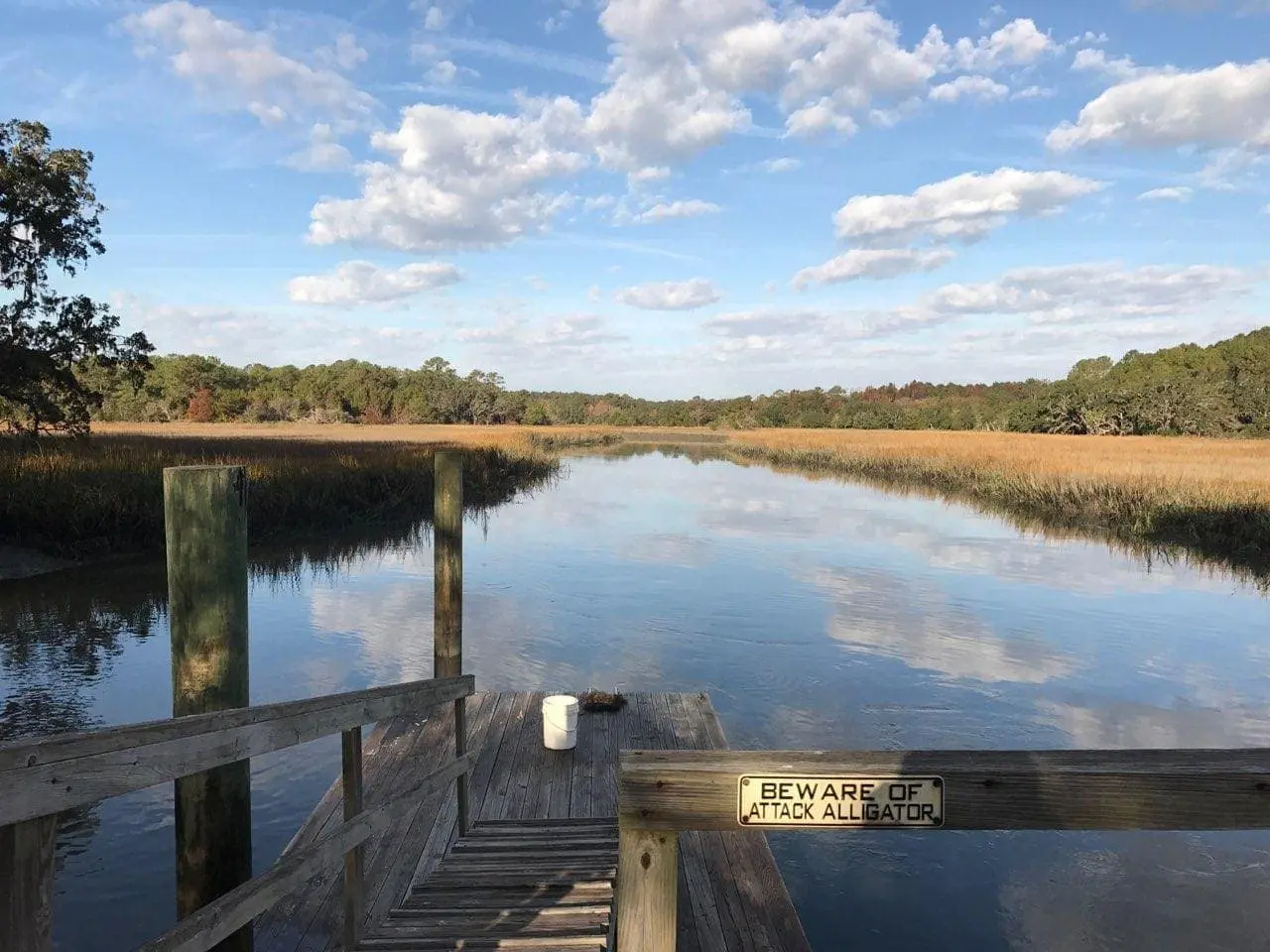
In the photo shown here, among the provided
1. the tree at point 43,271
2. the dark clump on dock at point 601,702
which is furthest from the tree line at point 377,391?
the dark clump on dock at point 601,702

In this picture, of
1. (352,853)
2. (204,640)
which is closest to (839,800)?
(204,640)

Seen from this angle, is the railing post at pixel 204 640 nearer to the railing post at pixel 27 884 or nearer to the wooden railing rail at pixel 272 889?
the wooden railing rail at pixel 272 889

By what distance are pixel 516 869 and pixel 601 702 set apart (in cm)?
319

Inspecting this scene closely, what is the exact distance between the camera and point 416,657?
35.4ft

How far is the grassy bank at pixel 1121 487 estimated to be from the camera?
20.0 metres

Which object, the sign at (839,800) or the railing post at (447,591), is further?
the railing post at (447,591)

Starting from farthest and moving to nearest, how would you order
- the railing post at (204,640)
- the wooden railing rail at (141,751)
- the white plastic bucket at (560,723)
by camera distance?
the white plastic bucket at (560,723) < the railing post at (204,640) < the wooden railing rail at (141,751)

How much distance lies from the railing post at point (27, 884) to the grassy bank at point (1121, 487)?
20.2 m

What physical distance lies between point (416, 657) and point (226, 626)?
815 centimetres

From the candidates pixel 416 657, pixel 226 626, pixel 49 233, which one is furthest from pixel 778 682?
pixel 49 233

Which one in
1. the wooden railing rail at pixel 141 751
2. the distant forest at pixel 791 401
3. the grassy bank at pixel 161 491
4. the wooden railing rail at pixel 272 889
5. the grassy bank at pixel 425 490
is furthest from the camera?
the distant forest at pixel 791 401

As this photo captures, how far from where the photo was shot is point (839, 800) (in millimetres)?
1728

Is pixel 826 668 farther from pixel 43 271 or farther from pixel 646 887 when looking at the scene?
pixel 43 271

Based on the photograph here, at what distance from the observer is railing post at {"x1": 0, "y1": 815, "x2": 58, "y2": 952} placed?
5.15 ft
